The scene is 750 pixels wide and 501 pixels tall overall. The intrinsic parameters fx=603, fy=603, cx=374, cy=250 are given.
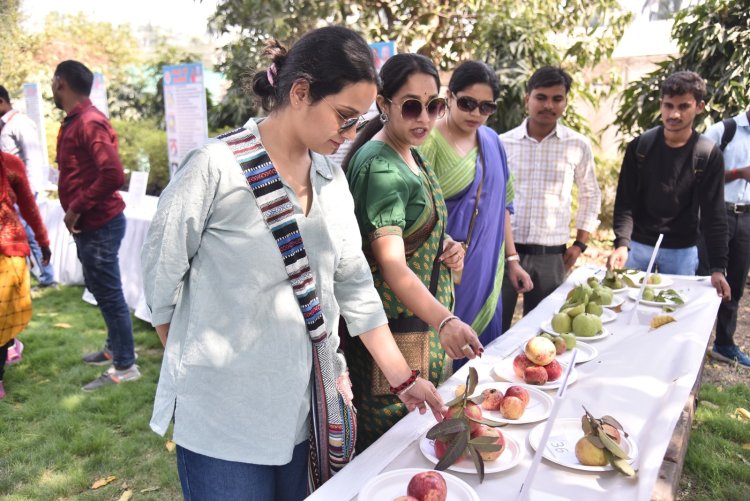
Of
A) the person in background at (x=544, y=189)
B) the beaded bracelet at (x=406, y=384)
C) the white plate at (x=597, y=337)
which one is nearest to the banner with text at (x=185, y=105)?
the person in background at (x=544, y=189)

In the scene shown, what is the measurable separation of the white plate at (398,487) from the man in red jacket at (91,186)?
3192 mm

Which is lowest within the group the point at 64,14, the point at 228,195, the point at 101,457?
the point at 101,457

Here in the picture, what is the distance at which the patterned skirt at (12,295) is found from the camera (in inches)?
143

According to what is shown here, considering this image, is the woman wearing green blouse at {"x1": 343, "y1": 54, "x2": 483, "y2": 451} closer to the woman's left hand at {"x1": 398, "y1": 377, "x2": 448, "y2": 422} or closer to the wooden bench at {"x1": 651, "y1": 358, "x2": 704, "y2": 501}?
the woman's left hand at {"x1": 398, "y1": 377, "x2": 448, "y2": 422}

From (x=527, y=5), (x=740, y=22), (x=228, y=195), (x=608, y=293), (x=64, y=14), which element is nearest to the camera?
(x=228, y=195)

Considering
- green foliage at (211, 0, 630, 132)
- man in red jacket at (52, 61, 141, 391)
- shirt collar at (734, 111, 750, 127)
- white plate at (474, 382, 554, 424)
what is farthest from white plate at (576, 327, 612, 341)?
green foliage at (211, 0, 630, 132)

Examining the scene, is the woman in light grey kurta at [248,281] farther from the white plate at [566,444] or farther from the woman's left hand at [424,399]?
the white plate at [566,444]

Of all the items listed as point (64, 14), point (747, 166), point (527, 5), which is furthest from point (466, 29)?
point (64, 14)

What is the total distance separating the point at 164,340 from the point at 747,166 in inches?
169

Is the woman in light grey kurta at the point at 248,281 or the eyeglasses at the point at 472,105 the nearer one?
the woman in light grey kurta at the point at 248,281

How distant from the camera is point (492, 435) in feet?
4.93

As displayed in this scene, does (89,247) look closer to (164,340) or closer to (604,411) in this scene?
(164,340)

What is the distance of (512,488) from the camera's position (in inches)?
54.5

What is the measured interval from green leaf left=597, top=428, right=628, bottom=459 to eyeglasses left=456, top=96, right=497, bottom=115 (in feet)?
5.08
